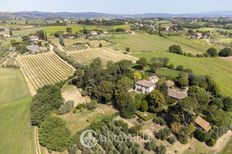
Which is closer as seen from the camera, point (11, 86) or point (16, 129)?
point (16, 129)

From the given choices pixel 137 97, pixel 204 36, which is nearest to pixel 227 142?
pixel 137 97

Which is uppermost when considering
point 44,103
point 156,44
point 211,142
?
point 44,103

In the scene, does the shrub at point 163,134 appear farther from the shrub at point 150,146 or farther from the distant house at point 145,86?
the distant house at point 145,86

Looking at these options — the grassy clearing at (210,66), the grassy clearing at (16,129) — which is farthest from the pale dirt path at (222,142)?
the grassy clearing at (16,129)

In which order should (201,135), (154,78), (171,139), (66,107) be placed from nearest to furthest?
(171,139)
(201,135)
(66,107)
(154,78)

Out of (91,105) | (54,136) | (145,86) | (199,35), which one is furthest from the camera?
(199,35)

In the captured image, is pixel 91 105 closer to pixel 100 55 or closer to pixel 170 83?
pixel 170 83

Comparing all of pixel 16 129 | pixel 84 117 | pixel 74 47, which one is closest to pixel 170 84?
pixel 84 117
